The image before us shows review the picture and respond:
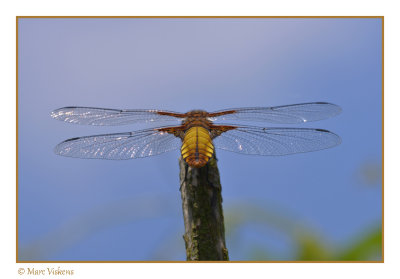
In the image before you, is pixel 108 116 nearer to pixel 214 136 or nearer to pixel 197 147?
pixel 214 136

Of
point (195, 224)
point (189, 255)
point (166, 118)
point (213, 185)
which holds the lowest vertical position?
point (189, 255)

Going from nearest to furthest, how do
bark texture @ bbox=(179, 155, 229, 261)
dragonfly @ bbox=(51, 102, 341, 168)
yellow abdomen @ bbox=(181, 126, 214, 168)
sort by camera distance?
bark texture @ bbox=(179, 155, 229, 261) < yellow abdomen @ bbox=(181, 126, 214, 168) < dragonfly @ bbox=(51, 102, 341, 168)

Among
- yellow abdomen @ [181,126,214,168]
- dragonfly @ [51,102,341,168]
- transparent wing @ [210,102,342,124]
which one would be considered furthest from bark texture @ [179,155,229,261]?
transparent wing @ [210,102,342,124]

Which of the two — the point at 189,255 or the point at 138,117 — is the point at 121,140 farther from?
the point at 189,255

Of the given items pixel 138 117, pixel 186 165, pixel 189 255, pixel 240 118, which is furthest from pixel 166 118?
pixel 189 255

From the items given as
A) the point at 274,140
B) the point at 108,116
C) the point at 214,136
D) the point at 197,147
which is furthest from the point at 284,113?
the point at 108,116

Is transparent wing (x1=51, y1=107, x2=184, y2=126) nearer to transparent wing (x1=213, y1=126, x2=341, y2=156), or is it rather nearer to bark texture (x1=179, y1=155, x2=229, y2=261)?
transparent wing (x1=213, y1=126, x2=341, y2=156)
